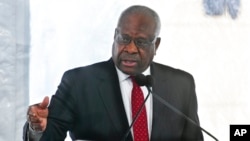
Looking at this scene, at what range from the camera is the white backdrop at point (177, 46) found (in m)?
1.15

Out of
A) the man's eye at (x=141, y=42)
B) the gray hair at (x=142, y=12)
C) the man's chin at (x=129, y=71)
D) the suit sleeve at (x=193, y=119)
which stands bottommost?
the suit sleeve at (x=193, y=119)

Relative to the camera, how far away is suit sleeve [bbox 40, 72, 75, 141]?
1.08m

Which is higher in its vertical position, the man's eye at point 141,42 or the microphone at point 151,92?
the man's eye at point 141,42

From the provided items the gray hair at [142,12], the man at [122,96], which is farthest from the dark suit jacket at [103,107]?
the gray hair at [142,12]

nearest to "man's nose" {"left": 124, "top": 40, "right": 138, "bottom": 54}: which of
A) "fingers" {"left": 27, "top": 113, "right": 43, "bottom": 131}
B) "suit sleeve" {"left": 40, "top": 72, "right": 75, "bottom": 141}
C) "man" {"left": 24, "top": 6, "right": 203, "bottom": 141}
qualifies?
"man" {"left": 24, "top": 6, "right": 203, "bottom": 141}

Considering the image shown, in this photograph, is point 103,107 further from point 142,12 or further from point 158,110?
point 142,12

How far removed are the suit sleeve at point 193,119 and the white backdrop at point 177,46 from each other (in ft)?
0.06

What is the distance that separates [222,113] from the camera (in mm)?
1226

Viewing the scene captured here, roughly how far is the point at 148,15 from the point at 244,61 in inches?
13.0

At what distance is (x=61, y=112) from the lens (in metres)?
1.11

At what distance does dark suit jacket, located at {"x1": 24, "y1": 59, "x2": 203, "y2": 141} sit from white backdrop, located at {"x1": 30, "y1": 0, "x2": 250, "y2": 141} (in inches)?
1.3

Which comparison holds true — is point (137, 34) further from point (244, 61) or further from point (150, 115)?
point (244, 61)

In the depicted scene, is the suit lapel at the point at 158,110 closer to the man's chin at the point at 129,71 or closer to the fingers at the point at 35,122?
the man's chin at the point at 129,71

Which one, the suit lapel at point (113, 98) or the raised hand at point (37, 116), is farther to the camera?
the suit lapel at point (113, 98)
